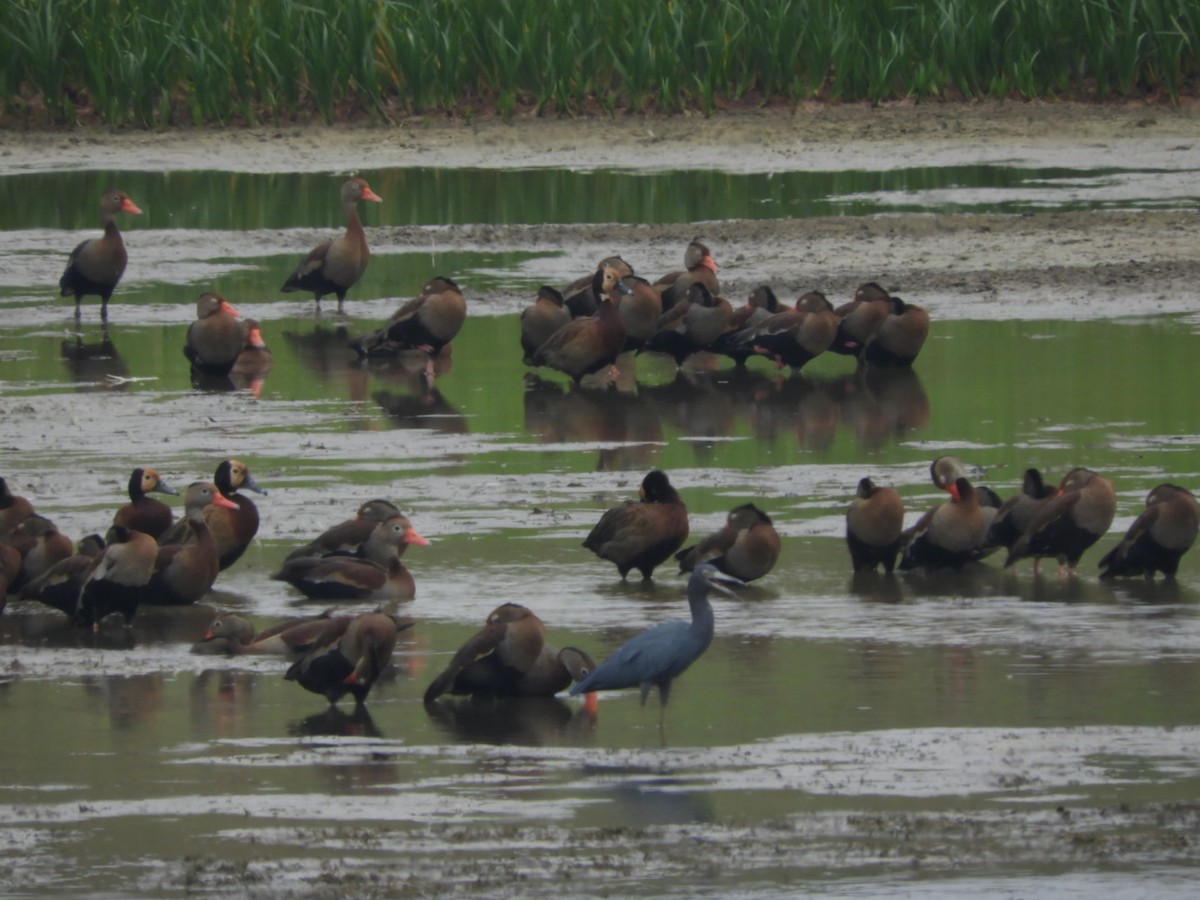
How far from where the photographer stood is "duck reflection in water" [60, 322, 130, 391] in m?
15.8

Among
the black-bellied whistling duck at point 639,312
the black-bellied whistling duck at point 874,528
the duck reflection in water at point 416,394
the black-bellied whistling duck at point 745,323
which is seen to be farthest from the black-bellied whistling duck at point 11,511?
the black-bellied whistling duck at point 745,323

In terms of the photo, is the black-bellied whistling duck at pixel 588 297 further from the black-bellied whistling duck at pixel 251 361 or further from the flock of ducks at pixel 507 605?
the flock of ducks at pixel 507 605

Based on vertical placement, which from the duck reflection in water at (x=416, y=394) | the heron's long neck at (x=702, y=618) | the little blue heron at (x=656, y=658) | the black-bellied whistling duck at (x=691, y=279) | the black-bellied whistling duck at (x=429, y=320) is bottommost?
the duck reflection in water at (x=416, y=394)

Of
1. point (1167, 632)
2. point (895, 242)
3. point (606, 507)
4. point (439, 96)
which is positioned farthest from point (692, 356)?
point (439, 96)

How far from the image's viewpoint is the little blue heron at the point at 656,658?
8258 mm

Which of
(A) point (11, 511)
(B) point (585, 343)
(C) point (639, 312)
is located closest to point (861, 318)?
(C) point (639, 312)

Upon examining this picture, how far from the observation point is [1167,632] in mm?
9383

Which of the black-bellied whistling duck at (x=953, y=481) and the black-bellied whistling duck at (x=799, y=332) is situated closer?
the black-bellied whistling duck at (x=953, y=481)

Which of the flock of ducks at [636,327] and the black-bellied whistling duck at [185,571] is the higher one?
the flock of ducks at [636,327]

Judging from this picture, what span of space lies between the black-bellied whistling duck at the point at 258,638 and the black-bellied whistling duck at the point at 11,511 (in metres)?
1.86

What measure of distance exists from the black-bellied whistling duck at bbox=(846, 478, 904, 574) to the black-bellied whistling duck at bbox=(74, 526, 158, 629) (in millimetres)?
2704

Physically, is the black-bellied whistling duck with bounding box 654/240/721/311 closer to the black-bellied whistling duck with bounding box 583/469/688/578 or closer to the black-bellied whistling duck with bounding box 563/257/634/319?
the black-bellied whistling duck with bounding box 563/257/634/319

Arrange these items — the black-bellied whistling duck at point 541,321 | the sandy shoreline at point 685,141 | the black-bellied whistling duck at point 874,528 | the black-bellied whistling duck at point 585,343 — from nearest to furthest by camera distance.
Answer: the black-bellied whistling duck at point 874,528
the black-bellied whistling duck at point 585,343
the black-bellied whistling duck at point 541,321
the sandy shoreline at point 685,141

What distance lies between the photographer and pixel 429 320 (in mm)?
16438
